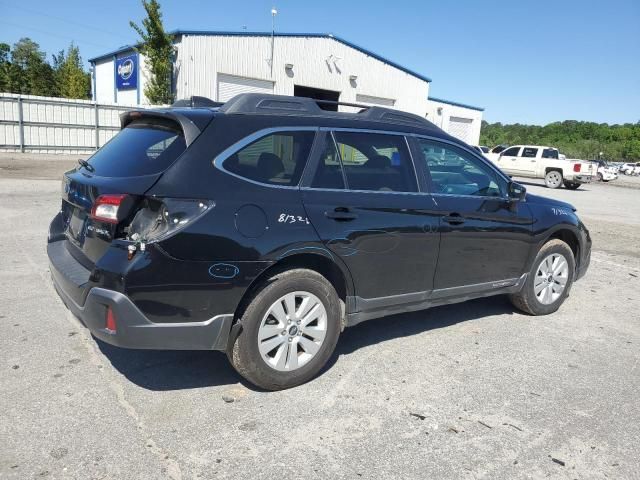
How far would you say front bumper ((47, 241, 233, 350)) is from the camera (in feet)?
9.38

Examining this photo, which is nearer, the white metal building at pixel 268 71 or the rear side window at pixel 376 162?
the rear side window at pixel 376 162

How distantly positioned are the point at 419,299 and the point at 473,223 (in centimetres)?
80

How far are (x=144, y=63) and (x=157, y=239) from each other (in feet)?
81.2

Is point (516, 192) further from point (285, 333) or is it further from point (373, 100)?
point (373, 100)

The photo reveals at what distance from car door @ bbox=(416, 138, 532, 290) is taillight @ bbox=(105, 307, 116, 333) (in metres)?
2.44

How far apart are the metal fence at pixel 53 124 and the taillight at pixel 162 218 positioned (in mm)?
21175

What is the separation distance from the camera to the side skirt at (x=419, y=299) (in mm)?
3770

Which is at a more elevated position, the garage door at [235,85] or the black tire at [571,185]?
the garage door at [235,85]

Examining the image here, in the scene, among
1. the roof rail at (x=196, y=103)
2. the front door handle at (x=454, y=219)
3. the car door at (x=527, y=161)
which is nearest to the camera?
the roof rail at (x=196, y=103)

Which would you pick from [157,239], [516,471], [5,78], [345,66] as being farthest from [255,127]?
[5,78]

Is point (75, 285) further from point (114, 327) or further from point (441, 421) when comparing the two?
point (441, 421)

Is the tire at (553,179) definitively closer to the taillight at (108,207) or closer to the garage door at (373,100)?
the garage door at (373,100)

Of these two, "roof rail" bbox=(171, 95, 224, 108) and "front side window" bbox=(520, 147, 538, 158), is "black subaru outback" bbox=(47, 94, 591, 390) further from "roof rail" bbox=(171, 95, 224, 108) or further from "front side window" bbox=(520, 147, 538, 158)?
"front side window" bbox=(520, 147, 538, 158)

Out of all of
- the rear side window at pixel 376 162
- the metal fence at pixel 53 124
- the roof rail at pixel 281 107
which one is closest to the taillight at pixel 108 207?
the roof rail at pixel 281 107
